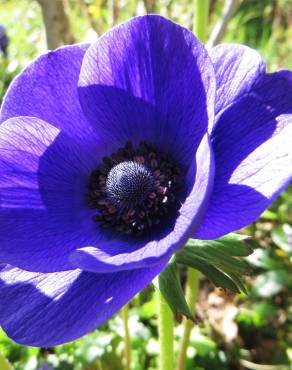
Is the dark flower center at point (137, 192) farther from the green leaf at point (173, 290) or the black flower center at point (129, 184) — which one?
the green leaf at point (173, 290)

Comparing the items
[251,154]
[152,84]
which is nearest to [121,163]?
[152,84]

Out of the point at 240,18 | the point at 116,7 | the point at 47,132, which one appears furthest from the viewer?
the point at 240,18

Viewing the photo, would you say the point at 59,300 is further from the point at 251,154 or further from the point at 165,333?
the point at 251,154

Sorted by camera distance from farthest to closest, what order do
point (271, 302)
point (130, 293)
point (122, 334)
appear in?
point (271, 302), point (122, 334), point (130, 293)

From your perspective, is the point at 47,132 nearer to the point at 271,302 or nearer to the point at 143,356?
the point at 143,356

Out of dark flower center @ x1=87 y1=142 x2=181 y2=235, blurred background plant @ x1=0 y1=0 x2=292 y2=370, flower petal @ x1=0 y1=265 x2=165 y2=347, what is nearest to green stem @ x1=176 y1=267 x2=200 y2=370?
blurred background plant @ x1=0 y1=0 x2=292 y2=370

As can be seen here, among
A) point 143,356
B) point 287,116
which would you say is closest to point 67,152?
point 287,116

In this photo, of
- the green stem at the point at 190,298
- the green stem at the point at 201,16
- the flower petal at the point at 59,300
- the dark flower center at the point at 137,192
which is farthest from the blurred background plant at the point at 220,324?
the green stem at the point at 201,16

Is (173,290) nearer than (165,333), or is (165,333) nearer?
(173,290)
